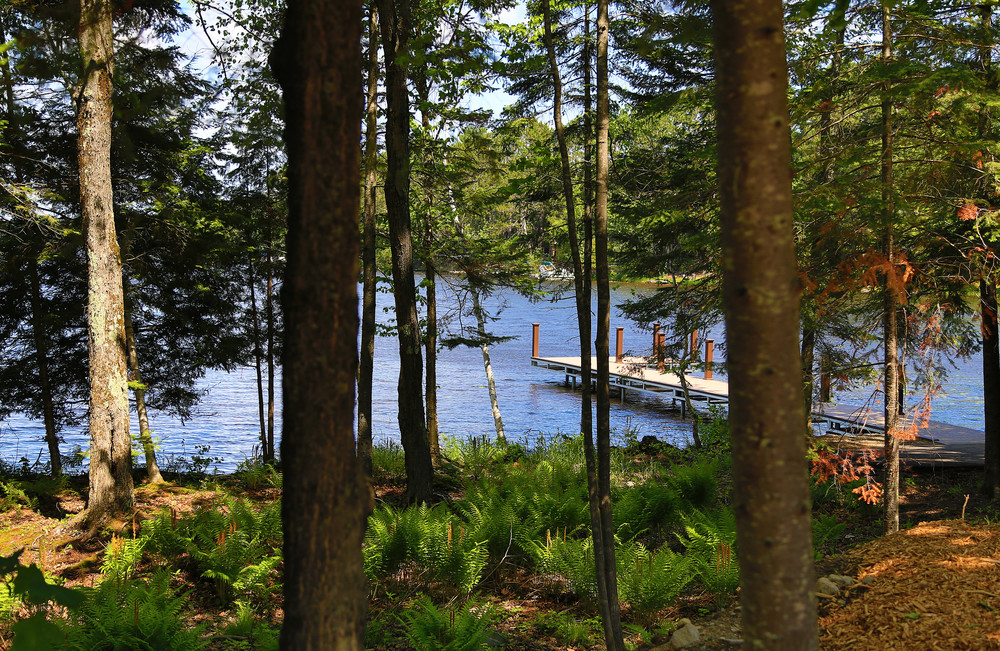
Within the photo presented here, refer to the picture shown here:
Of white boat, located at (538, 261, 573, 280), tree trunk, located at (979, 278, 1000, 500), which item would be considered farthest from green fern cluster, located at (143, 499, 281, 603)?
tree trunk, located at (979, 278, 1000, 500)

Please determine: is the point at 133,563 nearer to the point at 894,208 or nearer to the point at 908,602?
the point at 908,602

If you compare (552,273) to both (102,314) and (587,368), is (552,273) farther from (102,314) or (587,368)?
(587,368)

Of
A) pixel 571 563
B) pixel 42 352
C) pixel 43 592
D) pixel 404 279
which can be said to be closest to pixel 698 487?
pixel 571 563

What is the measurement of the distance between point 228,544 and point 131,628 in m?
1.52

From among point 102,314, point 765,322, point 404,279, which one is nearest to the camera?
point 765,322

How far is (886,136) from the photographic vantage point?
19.5ft

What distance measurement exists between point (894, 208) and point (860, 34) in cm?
333

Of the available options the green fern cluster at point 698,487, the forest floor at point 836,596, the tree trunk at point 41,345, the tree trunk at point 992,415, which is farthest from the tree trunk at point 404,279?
the tree trunk at point 992,415

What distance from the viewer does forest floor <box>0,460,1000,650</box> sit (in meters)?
3.69

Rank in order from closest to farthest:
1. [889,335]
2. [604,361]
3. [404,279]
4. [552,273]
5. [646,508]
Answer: [604,361], [889,335], [646,508], [404,279], [552,273]

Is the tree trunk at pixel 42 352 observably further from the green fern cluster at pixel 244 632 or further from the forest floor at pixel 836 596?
the green fern cluster at pixel 244 632

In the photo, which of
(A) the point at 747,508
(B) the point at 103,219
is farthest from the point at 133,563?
(A) the point at 747,508

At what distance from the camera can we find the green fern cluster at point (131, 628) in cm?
421

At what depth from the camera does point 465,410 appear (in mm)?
18547
